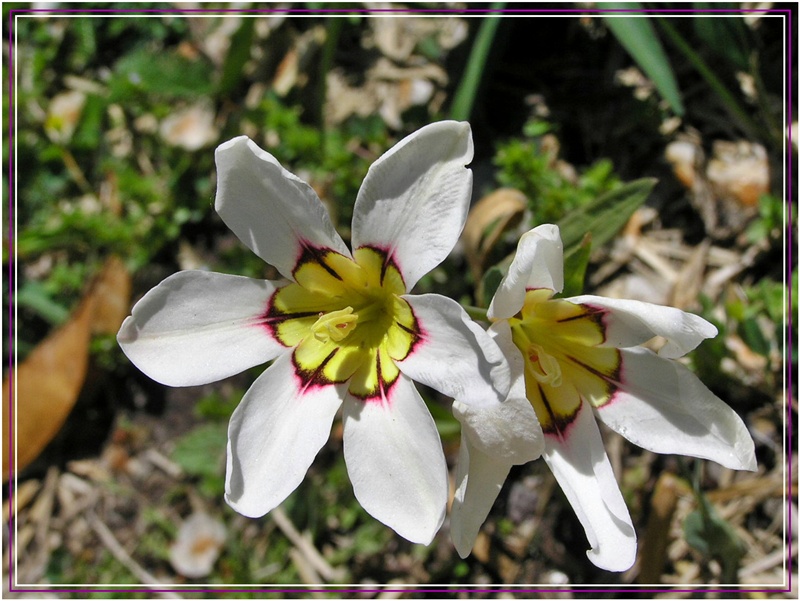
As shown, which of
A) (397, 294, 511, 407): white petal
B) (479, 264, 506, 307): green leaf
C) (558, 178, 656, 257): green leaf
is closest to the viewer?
(397, 294, 511, 407): white petal

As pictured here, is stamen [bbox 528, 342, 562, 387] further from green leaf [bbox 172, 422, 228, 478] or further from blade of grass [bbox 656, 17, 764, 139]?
green leaf [bbox 172, 422, 228, 478]

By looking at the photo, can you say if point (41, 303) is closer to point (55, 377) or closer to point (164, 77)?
point (55, 377)

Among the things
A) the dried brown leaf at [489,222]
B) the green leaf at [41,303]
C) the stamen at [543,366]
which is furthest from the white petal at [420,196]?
the green leaf at [41,303]

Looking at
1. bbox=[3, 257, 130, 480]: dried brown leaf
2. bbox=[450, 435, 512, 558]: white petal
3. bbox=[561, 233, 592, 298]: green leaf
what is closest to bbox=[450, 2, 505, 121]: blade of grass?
bbox=[561, 233, 592, 298]: green leaf

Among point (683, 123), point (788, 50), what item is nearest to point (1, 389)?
point (683, 123)

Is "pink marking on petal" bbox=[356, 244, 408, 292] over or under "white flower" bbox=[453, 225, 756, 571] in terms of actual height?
over

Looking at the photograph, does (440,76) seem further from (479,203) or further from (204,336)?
(204,336)
